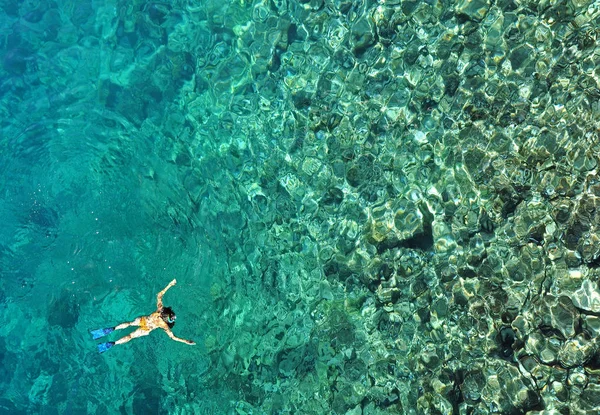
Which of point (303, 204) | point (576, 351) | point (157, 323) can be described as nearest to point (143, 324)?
point (157, 323)

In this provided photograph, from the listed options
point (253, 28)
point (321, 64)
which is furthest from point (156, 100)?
point (321, 64)

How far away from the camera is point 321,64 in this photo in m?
5.80

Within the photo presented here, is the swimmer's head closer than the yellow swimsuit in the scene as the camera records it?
Yes

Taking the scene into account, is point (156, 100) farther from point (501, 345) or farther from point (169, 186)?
point (501, 345)

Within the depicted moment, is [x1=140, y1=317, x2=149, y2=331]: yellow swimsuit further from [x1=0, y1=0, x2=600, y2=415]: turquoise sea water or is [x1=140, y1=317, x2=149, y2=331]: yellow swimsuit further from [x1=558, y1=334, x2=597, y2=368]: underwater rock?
[x1=558, y1=334, x2=597, y2=368]: underwater rock

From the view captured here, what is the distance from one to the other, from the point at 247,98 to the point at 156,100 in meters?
1.34

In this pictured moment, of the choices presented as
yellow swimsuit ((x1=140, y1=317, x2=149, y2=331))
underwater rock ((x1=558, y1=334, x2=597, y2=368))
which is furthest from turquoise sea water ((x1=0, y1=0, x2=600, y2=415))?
yellow swimsuit ((x1=140, y1=317, x2=149, y2=331))

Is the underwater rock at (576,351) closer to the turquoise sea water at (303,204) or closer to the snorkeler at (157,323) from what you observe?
the turquoise sea water at (303,204)

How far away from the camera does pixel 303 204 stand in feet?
19.7

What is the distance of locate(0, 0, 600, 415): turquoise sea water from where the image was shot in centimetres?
498

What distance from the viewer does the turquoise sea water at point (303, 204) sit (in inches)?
196

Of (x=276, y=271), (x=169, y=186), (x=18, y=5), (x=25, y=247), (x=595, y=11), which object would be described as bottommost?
(x=25, y=247)

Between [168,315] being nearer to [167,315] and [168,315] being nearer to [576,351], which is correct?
[167,315]

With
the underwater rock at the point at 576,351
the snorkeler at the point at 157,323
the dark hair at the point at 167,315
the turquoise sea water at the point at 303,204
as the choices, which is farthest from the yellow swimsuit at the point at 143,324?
the underwater rock at the point at 576,351
